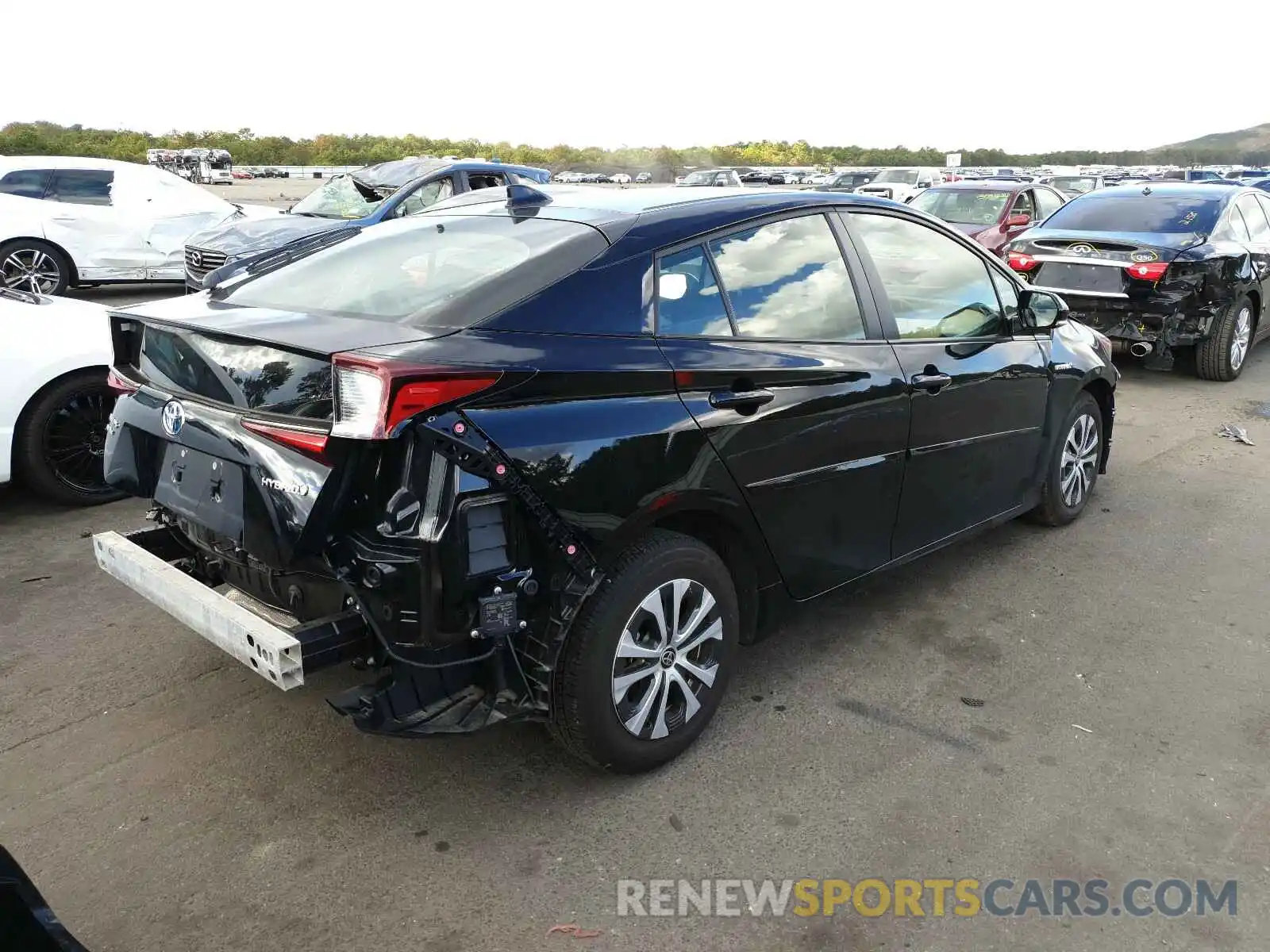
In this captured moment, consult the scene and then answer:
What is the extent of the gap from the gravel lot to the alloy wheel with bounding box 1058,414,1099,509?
852mm

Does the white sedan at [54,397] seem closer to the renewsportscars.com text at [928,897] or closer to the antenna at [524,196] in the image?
the antenna at [524,196]

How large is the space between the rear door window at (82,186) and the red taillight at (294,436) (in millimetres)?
11756

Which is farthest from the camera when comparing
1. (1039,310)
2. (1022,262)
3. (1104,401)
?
(1022,262)

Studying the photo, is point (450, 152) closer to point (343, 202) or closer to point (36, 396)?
point (343, 202)

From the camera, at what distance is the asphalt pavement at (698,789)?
255 centimetres

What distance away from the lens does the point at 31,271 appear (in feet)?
39.1

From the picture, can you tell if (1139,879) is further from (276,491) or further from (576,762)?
(276,491)

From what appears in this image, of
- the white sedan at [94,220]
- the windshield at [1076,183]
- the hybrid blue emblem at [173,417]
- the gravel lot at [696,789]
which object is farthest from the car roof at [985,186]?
the windshield at [1076,183]

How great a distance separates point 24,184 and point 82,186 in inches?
24.2

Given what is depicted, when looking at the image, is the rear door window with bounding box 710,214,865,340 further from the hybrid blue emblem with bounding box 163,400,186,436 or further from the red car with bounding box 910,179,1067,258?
the red car with bounding box 910,179,1067,258

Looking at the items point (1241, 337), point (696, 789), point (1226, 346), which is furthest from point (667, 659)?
point (1241, 337)

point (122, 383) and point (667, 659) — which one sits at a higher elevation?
point (122, 383)

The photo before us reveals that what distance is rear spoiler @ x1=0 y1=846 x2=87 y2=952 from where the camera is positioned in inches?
66.4

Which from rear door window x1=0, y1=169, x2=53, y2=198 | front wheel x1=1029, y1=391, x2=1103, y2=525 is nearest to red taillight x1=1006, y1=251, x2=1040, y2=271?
front wheel x1=1029, y1=391, x2=1103, y2=525
